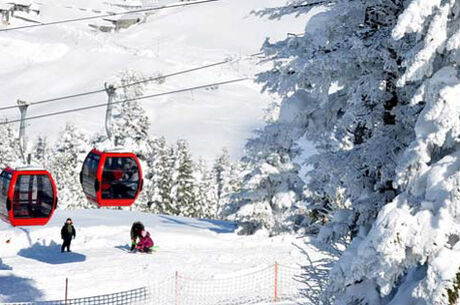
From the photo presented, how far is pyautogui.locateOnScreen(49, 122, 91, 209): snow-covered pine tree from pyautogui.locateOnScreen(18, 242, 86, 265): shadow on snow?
3920 centimetres

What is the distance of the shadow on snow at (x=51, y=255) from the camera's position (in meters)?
26.5

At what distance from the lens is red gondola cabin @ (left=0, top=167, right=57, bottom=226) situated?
65.6ft

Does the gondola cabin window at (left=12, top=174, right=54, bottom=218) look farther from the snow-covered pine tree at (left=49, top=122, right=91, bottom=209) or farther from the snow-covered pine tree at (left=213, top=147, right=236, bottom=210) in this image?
the snow-covered pine tree at (left=213, top=147, right=236, bottom=210)

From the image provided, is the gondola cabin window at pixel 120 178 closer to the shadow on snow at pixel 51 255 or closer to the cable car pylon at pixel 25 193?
the cable car pylon at pixel 25 193

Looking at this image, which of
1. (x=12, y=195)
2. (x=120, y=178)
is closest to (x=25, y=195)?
(x=12, y=195)

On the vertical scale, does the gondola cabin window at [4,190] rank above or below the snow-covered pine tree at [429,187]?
below

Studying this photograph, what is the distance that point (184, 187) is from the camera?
6569cm

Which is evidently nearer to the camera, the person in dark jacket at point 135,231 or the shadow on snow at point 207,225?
the person in dark jacket at point 135,231

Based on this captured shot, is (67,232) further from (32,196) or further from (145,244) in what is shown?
(32,196)

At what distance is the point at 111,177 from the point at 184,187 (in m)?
44.5

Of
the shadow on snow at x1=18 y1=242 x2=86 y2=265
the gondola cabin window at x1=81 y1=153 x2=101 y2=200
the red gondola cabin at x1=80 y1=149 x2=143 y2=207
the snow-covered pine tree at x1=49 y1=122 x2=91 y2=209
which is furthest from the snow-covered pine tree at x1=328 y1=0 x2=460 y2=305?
the snow-covered pine tree at x1=49 y1=122 x2=91 y2=209

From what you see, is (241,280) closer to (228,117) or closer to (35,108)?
(228,117)

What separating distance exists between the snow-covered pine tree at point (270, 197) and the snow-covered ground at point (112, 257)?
3.74 ft

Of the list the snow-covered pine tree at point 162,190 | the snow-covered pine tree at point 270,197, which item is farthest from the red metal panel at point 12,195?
the snow-covered pine tree at point 162,190
